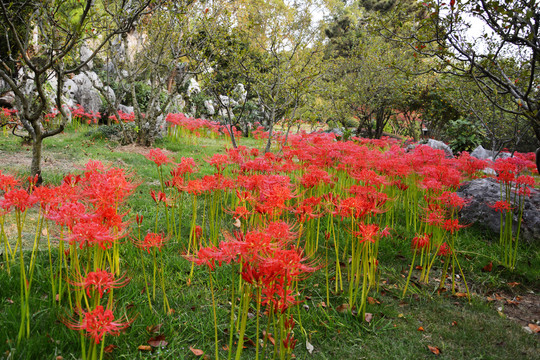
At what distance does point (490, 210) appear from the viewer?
488cm

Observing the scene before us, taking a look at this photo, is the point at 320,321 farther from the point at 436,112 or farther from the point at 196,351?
the point at 436,112

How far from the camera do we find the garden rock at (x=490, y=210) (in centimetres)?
453

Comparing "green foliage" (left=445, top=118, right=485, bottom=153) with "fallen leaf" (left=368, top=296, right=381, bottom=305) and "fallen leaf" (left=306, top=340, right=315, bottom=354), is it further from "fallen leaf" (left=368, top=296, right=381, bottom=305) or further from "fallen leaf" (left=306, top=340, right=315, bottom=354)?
"fallen leaf" (left=306, top=340, right=315, bottom=354)

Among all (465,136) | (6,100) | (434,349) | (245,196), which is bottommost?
(434,349)

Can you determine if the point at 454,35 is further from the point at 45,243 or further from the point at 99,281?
the point at 45,243

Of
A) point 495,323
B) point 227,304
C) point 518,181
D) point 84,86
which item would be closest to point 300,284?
point 227,304

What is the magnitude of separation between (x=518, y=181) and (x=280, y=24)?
19.0 feet

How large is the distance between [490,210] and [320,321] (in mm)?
3755

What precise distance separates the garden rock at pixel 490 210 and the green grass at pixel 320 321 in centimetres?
92

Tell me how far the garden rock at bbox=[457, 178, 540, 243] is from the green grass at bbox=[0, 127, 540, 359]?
0.92 meters

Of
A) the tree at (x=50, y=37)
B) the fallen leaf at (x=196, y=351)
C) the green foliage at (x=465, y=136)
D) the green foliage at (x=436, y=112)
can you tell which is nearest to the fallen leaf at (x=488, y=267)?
the fallen leaf at (x=196, y=351)

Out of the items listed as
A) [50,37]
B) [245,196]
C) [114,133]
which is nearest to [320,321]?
[245,196]

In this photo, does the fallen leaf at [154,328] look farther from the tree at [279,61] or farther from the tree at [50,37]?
the tree at [279,61]

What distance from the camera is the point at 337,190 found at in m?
5.59
